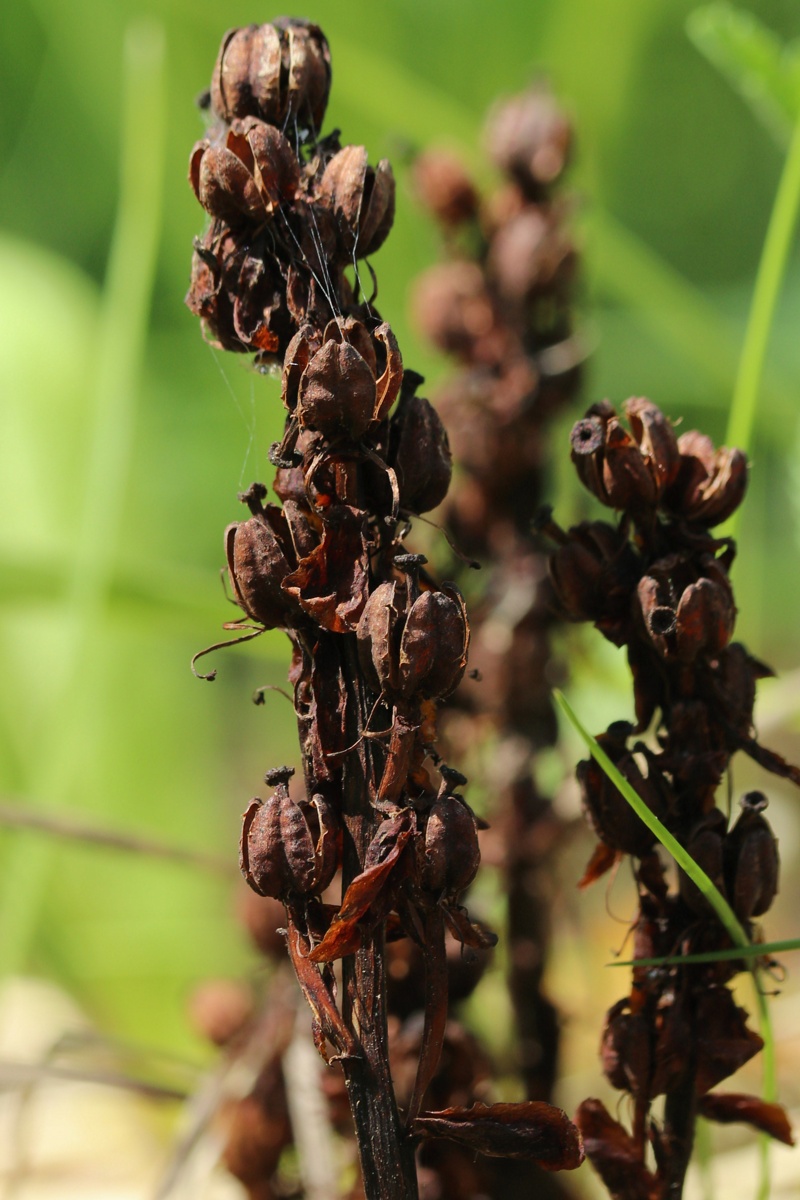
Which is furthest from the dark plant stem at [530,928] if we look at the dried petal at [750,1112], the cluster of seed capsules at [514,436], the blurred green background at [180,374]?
the dried petal at [750,1112]

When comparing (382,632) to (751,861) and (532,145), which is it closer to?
(751,861)

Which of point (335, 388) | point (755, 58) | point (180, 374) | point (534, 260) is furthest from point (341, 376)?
point (180, 374)

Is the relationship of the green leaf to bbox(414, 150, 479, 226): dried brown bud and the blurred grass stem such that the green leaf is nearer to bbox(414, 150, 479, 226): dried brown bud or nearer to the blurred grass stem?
bbox(414, 150, 479, 226): dried brown bud

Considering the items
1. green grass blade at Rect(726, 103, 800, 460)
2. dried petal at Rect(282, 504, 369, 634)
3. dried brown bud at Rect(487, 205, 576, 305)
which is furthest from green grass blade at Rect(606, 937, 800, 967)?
dried brown bud at Rect(487, 205, 576, 305)

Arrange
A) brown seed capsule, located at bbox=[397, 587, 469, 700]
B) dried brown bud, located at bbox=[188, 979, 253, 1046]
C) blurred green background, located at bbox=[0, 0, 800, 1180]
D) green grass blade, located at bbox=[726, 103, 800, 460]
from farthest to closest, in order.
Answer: blurred green background, located at bbox=[0, 0, 800, 1180] < dried brown bud, located at bbox=[188, 979, 253, 1046] < green grass blade, located at bbox=[726, 103, 800, 460] < brown seed capsule, located at bbox=[397, 587, 469, 700]

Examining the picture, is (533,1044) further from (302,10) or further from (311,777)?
(302,10)

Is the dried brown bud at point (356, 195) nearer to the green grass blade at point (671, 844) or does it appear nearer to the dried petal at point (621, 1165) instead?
the green grass blade at point (671, 844)

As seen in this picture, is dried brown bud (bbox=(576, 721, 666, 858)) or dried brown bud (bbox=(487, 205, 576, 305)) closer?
dried brown bud (bbox=(576, 721, 666, 858))
